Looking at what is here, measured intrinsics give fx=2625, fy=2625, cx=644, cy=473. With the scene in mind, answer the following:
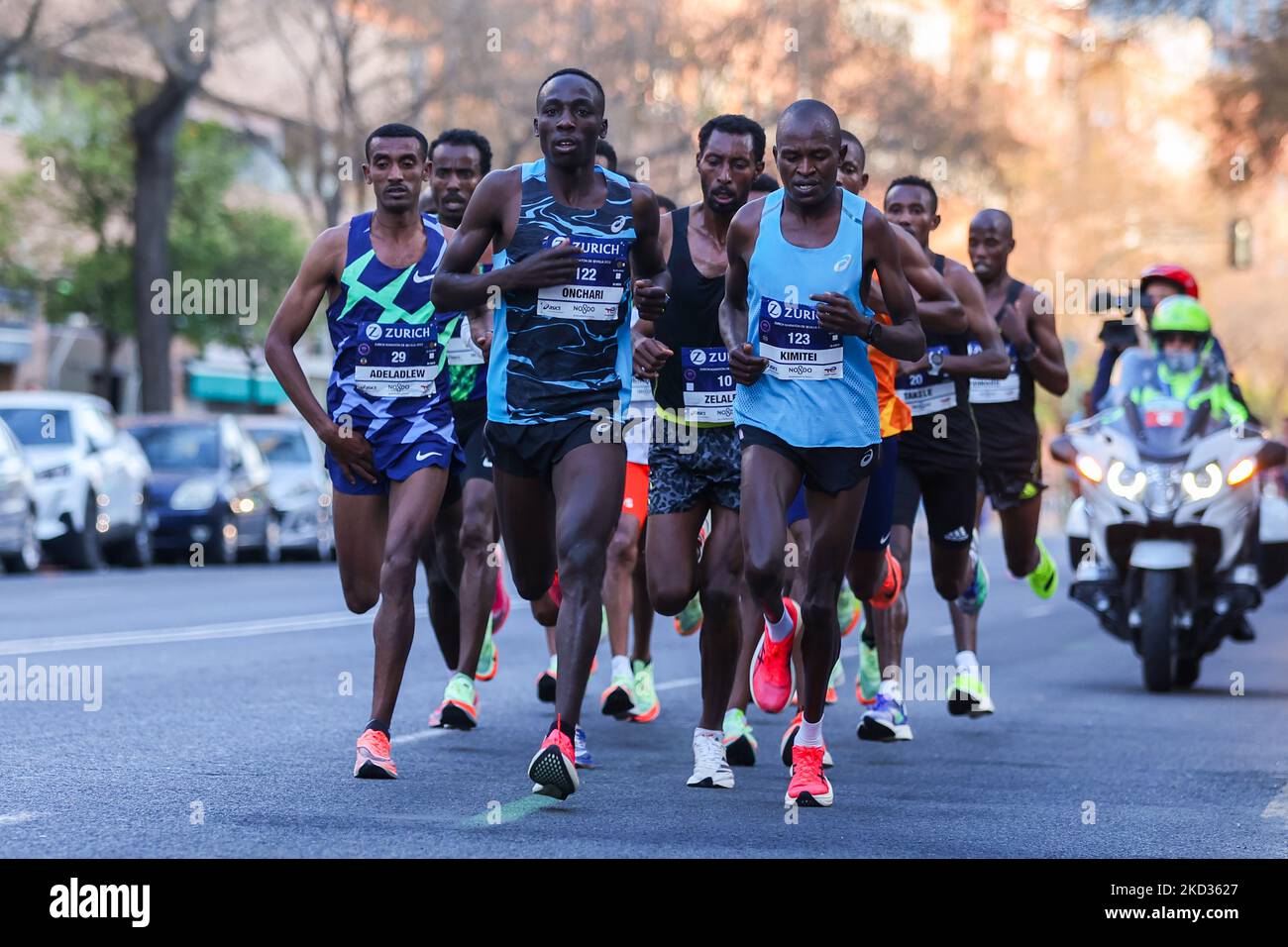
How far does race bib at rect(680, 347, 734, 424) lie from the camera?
30.4 ft

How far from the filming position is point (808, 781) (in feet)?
27.2

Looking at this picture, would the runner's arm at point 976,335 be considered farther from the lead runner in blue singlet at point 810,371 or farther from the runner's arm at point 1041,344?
the lead runner in blue singlet at point 810,371

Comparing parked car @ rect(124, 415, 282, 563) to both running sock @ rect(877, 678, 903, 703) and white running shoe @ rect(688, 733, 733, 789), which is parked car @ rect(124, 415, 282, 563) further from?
white running shoe @ rect(688, 733, 733, 789)

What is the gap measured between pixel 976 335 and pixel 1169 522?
2.99m

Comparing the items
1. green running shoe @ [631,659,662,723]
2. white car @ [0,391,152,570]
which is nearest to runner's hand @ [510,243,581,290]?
green running shoe @ [631,659,662,723]

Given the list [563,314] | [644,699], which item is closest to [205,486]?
[644,699]

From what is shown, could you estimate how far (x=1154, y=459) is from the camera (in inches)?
532

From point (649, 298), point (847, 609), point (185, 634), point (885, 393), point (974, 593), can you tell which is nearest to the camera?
point (649, 298)

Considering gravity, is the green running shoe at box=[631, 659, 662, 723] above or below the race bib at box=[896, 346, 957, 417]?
below

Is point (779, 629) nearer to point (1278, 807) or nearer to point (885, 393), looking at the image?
point (885, 393)

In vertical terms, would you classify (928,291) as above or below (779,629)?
above

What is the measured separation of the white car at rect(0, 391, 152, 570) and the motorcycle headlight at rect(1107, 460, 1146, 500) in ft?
41.1
